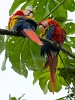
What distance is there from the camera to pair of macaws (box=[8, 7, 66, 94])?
10.2 feet

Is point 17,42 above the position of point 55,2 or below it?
below

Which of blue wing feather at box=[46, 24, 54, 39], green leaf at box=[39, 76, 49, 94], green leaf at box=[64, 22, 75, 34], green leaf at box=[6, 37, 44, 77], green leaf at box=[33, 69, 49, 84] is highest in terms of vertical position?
green leaf at box=[64, 22, 75, 34]

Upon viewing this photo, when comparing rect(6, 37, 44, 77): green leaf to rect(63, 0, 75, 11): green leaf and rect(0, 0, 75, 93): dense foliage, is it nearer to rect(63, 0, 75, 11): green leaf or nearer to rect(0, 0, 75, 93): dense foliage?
rect(0, 0, 75, 93): dense foliage

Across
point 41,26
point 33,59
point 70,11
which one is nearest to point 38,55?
point 33,59

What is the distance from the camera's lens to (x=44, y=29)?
3566 mm

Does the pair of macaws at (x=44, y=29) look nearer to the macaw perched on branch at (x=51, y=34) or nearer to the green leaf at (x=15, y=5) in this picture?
the macaw perched on branch at (x=51, y=34)

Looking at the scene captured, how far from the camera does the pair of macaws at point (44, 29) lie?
10.2 ft

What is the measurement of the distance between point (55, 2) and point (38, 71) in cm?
78

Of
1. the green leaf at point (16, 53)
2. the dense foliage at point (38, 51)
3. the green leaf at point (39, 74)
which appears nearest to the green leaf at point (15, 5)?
the dense foliage at point (38, 51)

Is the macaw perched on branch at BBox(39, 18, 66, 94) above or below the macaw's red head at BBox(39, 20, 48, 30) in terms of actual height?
below

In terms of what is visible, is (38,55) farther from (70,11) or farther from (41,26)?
(70,11)

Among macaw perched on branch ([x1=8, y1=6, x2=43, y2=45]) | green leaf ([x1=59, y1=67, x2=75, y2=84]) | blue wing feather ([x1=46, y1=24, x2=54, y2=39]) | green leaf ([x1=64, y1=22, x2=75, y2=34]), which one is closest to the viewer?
macaw perched on branch ([x1=8, y1=6, x2=43, y2=45])

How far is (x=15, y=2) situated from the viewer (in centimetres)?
396

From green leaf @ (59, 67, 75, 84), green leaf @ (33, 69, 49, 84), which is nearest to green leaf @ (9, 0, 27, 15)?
green leaf @ (33, 69, 49, 84)
